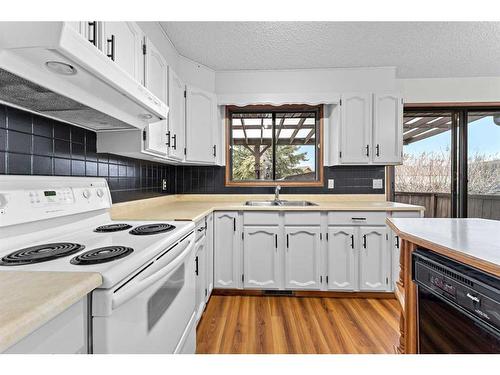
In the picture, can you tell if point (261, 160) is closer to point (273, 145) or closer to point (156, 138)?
point (273, 145)

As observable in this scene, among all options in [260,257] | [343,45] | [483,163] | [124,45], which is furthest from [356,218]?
[124,45]

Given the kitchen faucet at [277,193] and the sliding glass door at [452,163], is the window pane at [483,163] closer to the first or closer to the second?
the sliding glass door at [452,163]

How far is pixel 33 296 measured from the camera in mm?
560

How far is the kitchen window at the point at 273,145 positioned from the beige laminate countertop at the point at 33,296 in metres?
2.41

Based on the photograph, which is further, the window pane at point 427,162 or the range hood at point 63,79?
the window pane at point 427,162

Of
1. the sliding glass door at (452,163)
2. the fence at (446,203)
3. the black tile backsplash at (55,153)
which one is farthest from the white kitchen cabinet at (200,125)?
the fence at (446,203)

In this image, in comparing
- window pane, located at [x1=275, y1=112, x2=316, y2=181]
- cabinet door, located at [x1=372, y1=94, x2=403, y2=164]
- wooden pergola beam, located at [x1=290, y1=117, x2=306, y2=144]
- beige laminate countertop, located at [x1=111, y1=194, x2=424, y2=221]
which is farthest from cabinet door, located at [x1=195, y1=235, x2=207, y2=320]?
cabinet door, located at [x1=372, y1=94, x2=403, y2=164]

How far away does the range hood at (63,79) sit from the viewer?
73 centimetres

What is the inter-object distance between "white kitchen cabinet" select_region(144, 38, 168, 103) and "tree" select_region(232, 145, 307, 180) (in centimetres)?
122

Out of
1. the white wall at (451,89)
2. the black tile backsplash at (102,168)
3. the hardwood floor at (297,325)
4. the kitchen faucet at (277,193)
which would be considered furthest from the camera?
the white wall at (451,89)

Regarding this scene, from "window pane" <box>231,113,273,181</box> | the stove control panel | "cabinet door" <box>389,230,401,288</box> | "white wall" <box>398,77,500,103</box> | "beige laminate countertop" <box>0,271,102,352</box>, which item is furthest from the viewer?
"window pane" <box>231,113,273,181</box>

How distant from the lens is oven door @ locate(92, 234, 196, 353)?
734 mm

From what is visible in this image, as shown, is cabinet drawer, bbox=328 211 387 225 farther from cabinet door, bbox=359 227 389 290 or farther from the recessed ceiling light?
the recessed ceiling light

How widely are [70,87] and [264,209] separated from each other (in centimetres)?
174
